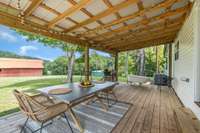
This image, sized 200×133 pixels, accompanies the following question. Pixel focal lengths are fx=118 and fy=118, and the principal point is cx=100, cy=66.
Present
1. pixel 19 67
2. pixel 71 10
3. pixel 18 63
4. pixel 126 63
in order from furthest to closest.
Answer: pixel 19 67
pixel 18 63
pixel 126 63
pixel 71 10

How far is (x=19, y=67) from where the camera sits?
14906 millimetres

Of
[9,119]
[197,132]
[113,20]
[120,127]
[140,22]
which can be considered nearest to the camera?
[197,132]

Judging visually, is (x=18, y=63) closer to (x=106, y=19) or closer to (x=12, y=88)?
(x=12, y=88)

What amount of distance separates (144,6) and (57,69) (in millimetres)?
13655

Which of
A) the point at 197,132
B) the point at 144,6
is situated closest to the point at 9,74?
the point at 144,6

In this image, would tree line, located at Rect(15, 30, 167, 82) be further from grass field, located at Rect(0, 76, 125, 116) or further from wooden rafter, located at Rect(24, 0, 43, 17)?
wooden rafter, located at Rect(24, 0, 43, 17)

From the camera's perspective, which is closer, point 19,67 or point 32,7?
point 32,7

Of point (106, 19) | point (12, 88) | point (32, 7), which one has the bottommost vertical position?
point (12, 88)

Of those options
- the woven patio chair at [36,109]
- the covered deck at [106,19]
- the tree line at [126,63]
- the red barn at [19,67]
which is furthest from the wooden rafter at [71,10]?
the red barn at [19,67]

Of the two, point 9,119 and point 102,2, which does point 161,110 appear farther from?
point 9,119

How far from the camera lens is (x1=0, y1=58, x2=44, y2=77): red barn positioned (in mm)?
13586

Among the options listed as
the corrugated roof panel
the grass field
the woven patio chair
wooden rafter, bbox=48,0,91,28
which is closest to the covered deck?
wooden rafter, bbox=48,0,91,28

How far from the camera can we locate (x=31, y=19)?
2.95 m

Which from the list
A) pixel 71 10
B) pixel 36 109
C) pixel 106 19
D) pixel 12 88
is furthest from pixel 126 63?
pixel 36 109
